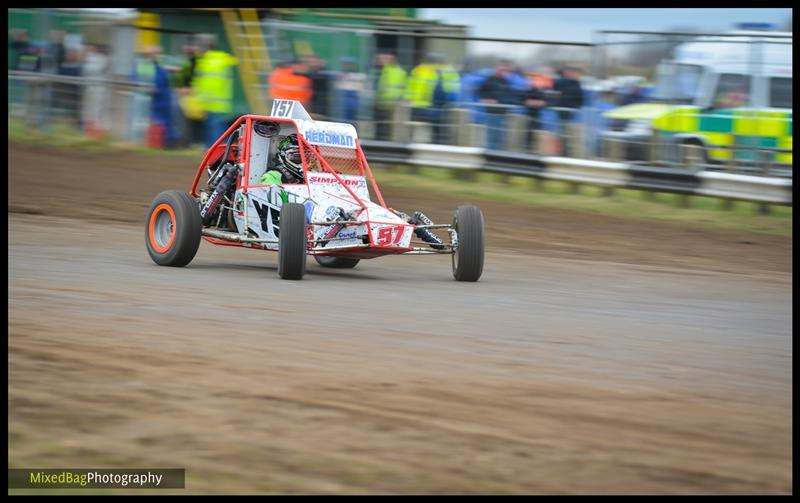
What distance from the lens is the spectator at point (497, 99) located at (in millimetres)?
15695

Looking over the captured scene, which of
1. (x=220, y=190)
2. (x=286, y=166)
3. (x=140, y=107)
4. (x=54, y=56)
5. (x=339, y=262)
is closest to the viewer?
(x=286, y=166)

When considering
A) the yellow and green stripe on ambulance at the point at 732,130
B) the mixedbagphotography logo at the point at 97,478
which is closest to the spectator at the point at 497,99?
the yellow and green stripe on ambulance at the point at 732,130

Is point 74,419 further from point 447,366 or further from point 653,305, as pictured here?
point 653,305

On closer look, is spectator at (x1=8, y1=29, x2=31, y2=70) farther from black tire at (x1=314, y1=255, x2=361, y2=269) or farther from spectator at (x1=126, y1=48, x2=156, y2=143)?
black tire at (x1=314, y1=255, x2=361, y2=269)

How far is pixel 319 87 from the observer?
56.3ft

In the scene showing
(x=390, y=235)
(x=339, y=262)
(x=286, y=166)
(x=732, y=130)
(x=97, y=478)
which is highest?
(x=732, y=130)

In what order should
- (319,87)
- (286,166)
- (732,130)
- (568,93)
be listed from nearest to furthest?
1. (286,166)
2. (732,130)
3. (568,93)
4. (319,87)

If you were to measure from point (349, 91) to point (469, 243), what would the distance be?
8276mm

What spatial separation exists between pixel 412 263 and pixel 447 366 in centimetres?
509

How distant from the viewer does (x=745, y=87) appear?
1405cm

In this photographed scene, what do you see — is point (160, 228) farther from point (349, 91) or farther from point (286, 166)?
point (349, 91)

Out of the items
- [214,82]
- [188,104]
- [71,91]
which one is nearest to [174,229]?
[214,82]

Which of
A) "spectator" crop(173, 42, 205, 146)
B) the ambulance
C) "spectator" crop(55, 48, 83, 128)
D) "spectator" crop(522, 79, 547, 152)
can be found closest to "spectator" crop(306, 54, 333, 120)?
"spectator" crop(173, 42, 205, 146)

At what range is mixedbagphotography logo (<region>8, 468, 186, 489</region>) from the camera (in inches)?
161
